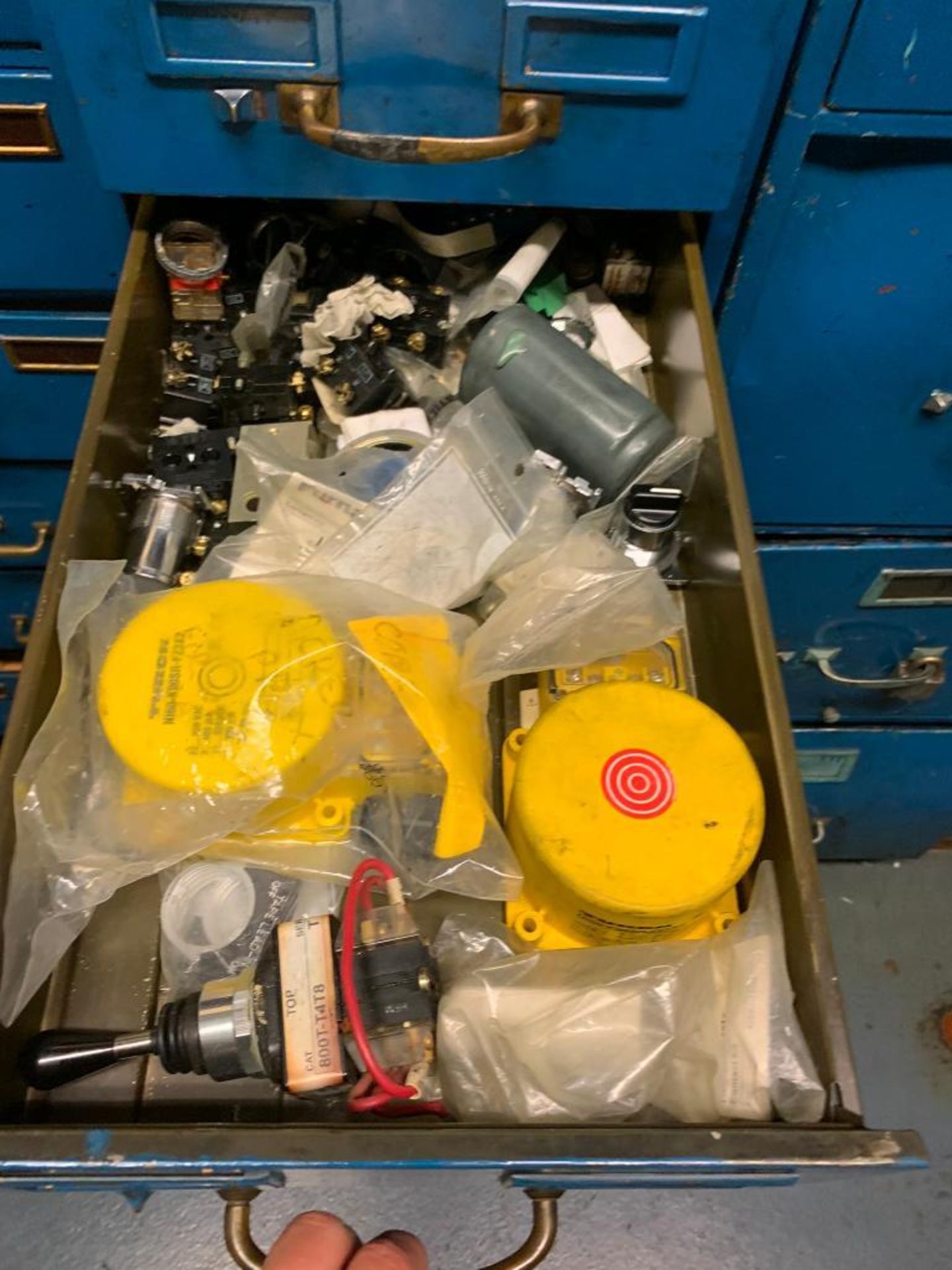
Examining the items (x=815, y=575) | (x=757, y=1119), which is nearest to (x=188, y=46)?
(x=757, y=1119)

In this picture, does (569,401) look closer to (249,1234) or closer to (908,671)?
(249,1234)

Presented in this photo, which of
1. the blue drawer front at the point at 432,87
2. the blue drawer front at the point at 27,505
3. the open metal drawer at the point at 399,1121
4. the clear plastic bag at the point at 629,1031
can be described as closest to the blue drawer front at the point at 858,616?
the open metal drawer at the point at 399,1121

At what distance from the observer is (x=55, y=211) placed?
33.3 inches

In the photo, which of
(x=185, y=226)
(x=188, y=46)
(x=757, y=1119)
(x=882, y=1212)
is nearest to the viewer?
(x=757, y=1119)

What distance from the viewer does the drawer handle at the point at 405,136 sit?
0.63 meters

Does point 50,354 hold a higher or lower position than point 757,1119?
higher

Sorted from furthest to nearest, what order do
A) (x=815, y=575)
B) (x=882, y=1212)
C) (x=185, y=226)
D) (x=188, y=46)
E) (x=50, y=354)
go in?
(x=882, y=1212) → (x=815, y=575) → (x=50, y=354) → (x=185, y=226) → (x=188, y=46)

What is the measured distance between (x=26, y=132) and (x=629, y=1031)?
81cm

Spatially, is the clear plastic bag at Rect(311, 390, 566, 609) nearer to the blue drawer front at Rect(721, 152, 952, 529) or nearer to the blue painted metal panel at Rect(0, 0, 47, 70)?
the blue drawer front at Rect(721, 152, 952, 529)

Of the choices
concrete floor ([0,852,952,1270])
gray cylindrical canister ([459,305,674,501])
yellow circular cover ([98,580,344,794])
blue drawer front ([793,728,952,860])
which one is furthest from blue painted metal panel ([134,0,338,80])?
concrete floor ([0,852,952,1270])

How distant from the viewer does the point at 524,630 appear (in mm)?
628

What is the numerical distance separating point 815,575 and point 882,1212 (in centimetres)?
83

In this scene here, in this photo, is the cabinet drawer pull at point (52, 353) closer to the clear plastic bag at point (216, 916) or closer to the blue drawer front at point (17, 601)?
the blue drawer front at point (17, 601)

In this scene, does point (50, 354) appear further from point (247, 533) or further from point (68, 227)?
point (247, 533)
